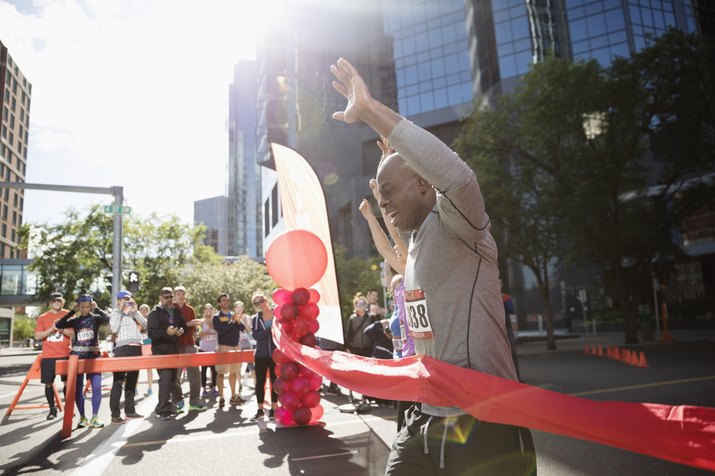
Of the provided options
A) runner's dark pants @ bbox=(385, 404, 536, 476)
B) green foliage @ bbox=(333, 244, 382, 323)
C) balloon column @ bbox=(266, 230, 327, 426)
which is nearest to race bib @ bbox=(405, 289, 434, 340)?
runner's dark pants @ bbox=(385, 404, 536, 476)

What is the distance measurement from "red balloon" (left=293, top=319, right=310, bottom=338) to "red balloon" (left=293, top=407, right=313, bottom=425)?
1065 millimetres

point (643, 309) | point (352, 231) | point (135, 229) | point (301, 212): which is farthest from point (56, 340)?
point (352, 231)

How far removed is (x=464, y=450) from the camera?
5.29ft

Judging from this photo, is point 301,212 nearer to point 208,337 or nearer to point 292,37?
point 208,337

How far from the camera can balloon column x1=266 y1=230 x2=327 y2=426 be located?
22.3 ft

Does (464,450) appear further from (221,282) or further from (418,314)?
(221,282)

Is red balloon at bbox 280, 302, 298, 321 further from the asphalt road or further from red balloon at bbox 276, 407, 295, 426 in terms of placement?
the asphalt road

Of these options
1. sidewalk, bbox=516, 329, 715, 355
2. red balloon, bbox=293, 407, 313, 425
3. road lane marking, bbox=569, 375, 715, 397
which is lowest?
sidewalk, bbox=516, 329, 715, 355

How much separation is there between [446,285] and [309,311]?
552cm

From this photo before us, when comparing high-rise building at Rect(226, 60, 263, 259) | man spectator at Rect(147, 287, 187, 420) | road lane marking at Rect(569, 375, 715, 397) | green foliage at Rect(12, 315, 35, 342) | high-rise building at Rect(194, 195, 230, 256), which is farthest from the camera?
high-rise building at Rect(194, 195, 230, 256)

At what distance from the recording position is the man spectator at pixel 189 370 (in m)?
8.38

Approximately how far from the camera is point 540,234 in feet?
61.4

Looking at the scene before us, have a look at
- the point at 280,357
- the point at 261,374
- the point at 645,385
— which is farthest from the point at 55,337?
the point at 645,385

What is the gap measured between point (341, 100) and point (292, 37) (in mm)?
12899
